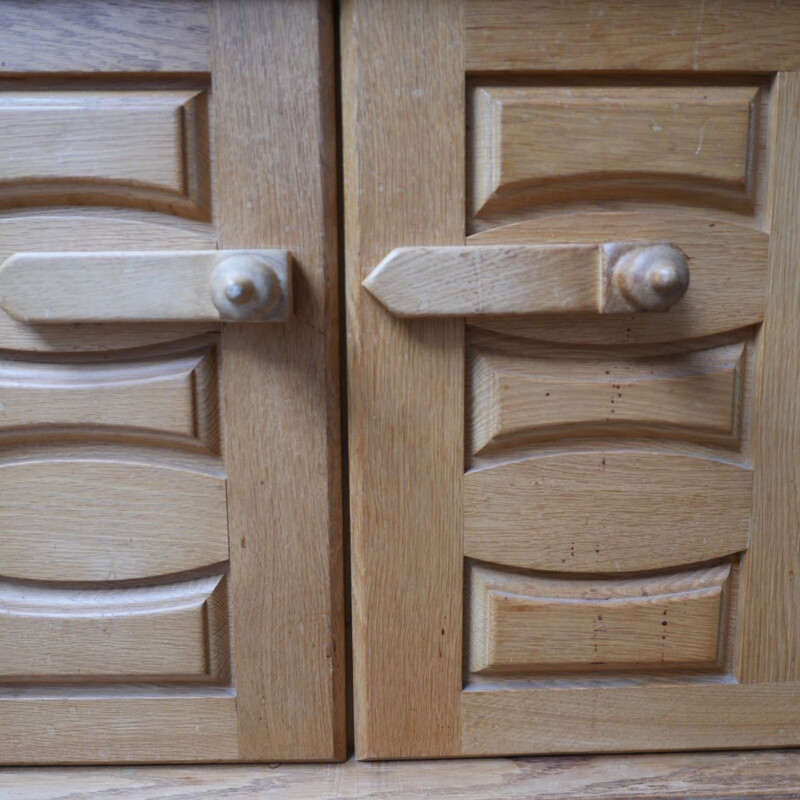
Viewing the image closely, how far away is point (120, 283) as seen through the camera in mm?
469

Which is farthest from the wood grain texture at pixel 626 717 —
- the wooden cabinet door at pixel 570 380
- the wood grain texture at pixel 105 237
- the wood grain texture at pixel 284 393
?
the wood grain texture at pixel 105 237

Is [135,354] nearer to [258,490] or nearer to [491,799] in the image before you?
Answer: [258,490]

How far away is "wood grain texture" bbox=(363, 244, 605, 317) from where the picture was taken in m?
0.47

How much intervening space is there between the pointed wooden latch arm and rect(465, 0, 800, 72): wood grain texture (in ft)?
0.38

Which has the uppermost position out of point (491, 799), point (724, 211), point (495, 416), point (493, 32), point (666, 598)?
point (493, 32)

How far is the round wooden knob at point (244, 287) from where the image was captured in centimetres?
Result: 44

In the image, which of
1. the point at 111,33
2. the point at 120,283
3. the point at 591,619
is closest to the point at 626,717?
the point at 591,619

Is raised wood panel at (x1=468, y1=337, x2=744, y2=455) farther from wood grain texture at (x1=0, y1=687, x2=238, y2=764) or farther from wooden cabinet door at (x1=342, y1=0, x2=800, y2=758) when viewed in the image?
wood grain texture at (x1=0, y1=687, x2=238, y2=764)

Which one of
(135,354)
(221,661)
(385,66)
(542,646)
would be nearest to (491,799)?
(542,646)

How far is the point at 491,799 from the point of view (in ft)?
1.63

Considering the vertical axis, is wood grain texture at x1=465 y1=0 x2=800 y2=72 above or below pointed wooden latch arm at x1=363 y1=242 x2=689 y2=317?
above

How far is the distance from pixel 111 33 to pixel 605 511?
443mm

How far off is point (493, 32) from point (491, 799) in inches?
19.6

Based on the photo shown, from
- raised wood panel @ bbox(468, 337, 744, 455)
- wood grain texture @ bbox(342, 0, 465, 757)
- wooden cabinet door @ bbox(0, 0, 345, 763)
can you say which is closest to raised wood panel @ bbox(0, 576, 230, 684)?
wooden cabinet door @ bbox(0, 0, 345, 763)
